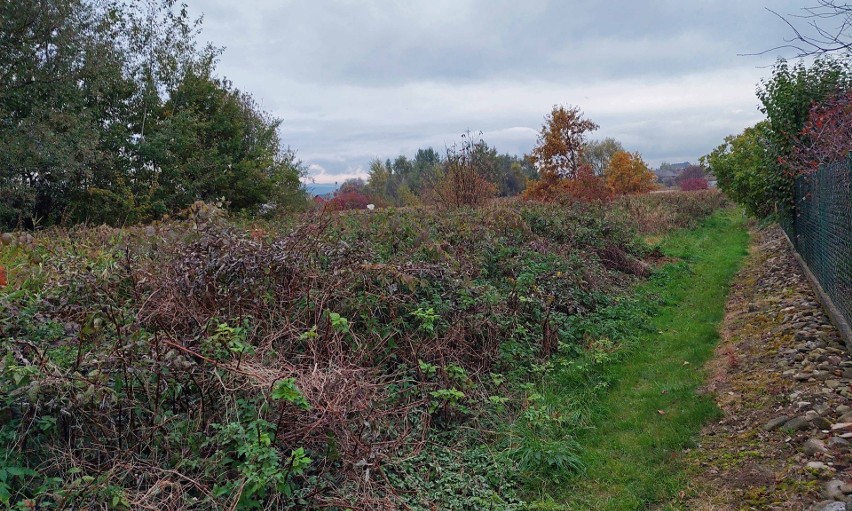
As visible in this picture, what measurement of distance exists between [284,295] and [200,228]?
119 cm

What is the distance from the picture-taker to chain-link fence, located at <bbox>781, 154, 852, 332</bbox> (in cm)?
511

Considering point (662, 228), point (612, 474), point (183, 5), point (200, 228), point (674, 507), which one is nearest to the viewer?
point (674, 507)

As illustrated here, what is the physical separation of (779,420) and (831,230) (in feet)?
10.8

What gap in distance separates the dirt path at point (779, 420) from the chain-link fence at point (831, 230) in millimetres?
391

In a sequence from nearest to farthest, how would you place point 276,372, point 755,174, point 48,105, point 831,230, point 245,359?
point 276,372 < point 245,359 < point 831,230 < point 755,174 < point 48,105

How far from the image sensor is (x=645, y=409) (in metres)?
4.88

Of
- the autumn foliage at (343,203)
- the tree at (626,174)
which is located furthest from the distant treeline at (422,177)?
the tree at (626,174)

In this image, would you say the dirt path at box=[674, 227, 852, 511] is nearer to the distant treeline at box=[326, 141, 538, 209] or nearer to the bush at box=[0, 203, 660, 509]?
the bush at box=[0, 203, 660, 509]

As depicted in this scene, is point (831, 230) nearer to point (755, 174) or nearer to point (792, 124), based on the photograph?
point (792, 124)

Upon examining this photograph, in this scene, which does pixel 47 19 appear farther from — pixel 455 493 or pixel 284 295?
pixel 455 493

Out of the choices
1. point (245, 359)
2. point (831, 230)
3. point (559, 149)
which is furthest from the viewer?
point (559, 149)

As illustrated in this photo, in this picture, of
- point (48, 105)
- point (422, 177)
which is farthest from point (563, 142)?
point (48, 105)

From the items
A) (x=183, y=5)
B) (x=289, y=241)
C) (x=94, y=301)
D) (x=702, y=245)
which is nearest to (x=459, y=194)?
(x=702, y=245)

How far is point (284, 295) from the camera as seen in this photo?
4.84 m
